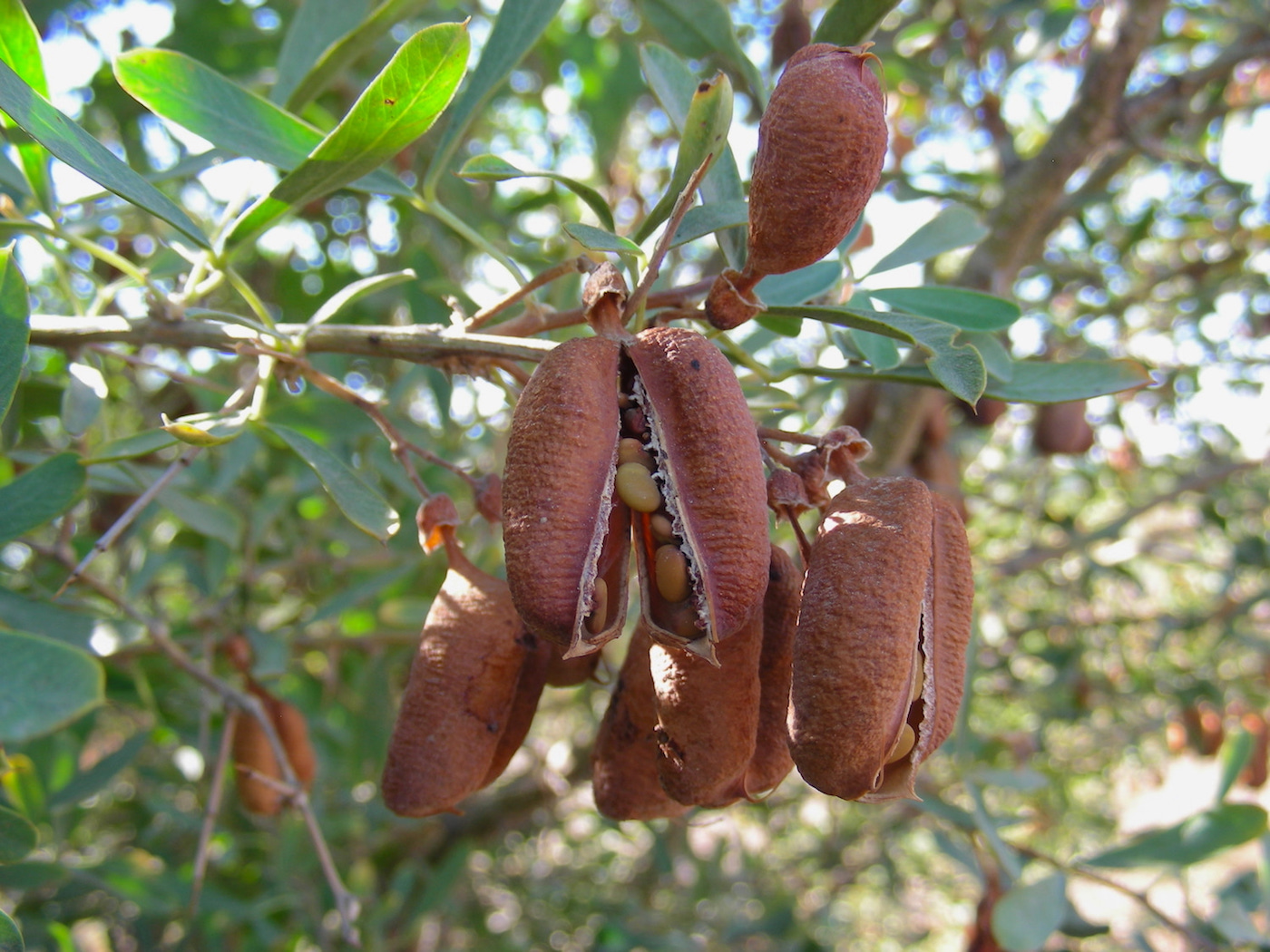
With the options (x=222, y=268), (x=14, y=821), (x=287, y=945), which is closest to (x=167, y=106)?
(x=222, y=268)

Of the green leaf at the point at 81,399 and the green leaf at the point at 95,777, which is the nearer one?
the green leaf at the point at 81,399

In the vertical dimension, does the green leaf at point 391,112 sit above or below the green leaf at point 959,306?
above

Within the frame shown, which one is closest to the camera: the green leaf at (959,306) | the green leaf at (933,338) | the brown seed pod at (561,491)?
the brown seed pod at (561,491)

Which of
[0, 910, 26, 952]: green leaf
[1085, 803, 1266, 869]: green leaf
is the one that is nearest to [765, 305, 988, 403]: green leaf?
[0, 910, 26, 952]: green leaf

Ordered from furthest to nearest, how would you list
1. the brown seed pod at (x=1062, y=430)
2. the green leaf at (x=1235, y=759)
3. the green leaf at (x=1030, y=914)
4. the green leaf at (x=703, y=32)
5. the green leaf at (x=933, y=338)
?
1. the brown seed pod at (x=1062, y=430)
2. the green leaf at (x=1235, y=759)
3. the green leaf at (x=1030, y=914)
4. the green leaf at (x=703, y=32)
5. the green leaf at (x=933, y=338)

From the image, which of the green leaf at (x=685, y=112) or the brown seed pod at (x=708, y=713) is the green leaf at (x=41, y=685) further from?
the green leaf at (x=685, y=112)

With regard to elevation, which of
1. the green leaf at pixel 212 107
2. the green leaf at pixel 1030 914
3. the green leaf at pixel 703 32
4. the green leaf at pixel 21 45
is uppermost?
the green leaf at pixel 21 45

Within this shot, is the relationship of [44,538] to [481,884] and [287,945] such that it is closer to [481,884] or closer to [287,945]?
[287,945]

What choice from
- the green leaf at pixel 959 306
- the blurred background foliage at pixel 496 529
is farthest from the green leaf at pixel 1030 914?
the green leaf at pixel 959 306

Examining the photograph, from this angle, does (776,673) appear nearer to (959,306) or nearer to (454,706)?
(454,706)
